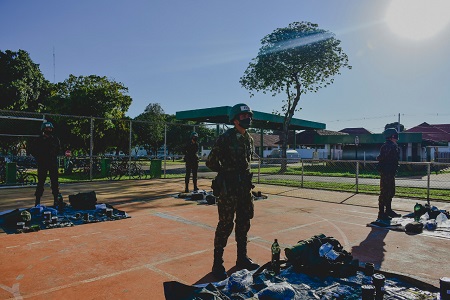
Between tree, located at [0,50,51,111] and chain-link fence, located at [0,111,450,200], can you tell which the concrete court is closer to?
chain-link fence, located at [0,111,450,200]

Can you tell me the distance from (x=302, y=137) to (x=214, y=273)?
49747 mm

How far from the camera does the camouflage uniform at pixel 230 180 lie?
14.1ft

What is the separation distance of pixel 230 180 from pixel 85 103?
21.6 meters

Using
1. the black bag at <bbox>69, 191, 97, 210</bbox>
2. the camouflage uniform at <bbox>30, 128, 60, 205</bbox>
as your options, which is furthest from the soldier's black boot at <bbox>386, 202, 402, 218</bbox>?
the camouflage uniform at <bbox>30, 128, 60, 205</bbox>

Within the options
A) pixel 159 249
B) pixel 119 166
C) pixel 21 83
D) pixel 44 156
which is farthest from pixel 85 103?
pixel 159 249

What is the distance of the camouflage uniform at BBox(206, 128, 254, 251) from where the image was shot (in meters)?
4.31

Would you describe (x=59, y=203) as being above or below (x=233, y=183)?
below

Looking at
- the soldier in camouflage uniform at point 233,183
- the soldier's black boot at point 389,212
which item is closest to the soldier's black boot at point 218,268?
the soldier in camouflage uniform at point 233,183

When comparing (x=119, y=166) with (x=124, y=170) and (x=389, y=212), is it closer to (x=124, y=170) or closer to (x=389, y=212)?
(x=124, y=170)

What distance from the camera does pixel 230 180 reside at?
4.34m

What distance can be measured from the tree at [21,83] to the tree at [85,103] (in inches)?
51.0

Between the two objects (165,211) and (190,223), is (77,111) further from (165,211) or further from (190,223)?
(190,223)

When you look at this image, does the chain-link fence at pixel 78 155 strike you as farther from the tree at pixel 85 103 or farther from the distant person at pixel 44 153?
the distant person at pixel 44 153

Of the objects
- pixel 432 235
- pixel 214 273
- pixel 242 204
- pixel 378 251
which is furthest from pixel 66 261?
pixel 432 235
